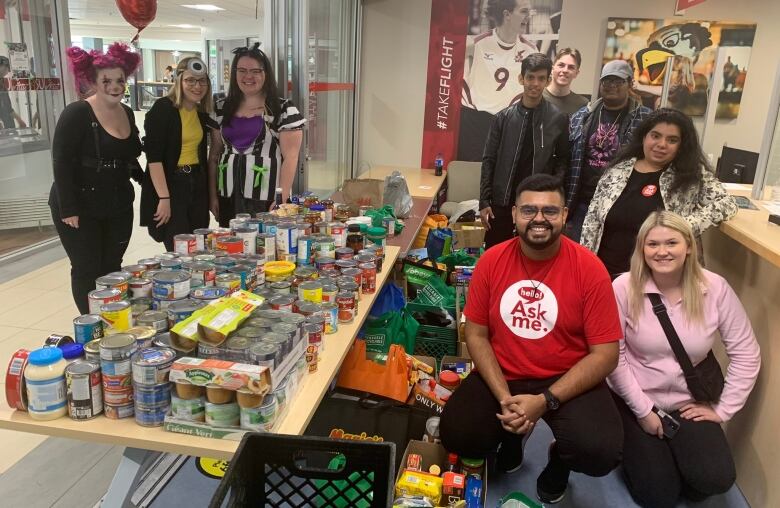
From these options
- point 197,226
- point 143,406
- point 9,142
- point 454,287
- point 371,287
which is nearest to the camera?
point 143,406

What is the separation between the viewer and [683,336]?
2230 mm

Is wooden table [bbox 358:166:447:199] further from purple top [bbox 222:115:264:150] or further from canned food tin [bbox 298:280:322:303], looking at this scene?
canned food tin [bbox 298:280:322:303]

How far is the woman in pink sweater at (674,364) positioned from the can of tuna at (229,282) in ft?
4.74

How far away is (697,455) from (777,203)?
147 centimetres

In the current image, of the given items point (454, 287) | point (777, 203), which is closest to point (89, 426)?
point (454, 287)

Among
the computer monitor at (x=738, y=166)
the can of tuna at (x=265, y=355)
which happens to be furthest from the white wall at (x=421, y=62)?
the can of tuna at (x=265, y=355)

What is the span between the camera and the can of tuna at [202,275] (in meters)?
1.95

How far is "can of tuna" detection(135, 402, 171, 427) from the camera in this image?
4.84 ft

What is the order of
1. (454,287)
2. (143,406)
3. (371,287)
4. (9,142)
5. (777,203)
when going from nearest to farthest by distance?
(143,406), (371,287), (777,203), (454,287), (9,142)

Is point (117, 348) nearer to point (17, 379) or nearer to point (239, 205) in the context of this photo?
point (17, 379)

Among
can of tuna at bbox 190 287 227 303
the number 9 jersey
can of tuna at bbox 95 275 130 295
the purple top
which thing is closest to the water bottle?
the number 9 jersey

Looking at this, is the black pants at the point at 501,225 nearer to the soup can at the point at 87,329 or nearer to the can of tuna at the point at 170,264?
the can of tuna at the point at 170,264

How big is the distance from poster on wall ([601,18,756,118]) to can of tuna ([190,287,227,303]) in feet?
18.4

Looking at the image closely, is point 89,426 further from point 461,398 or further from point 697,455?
point 697,455
